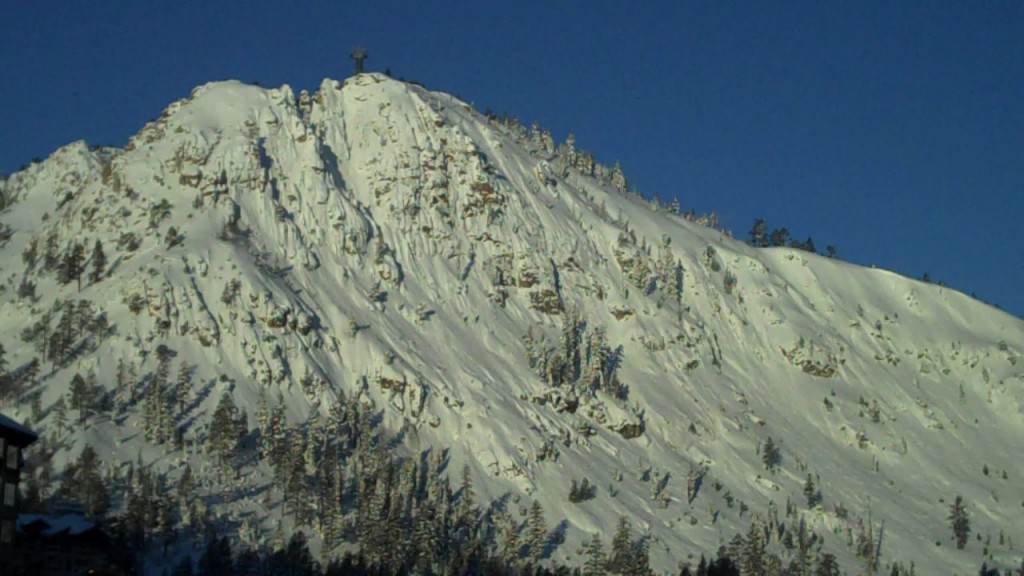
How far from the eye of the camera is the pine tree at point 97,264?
180 m

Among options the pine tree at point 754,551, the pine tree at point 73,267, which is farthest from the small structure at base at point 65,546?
the pine tree at point 754,551

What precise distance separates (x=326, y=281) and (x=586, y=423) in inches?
1558

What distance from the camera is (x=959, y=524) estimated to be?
193 metres

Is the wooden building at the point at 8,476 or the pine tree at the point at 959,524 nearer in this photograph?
the wooden building at the point at 8,476

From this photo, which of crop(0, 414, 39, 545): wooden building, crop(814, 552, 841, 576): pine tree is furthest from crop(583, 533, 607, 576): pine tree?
crop(0, 414, 39, 545): wooden building

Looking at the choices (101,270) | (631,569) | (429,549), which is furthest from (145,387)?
(631,569)

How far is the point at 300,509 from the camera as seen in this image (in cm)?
14988

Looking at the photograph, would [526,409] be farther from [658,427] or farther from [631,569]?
[631,569]

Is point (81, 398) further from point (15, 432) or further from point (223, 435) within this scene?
point (15, 432)

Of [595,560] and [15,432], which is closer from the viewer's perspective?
[15,432]

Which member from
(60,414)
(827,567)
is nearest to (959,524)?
(827,567)

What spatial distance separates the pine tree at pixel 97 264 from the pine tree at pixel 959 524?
11434 cm

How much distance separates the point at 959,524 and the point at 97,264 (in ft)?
380

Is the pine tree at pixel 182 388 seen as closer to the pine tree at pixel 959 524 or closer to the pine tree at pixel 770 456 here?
the pine tree at pixel 770 456
